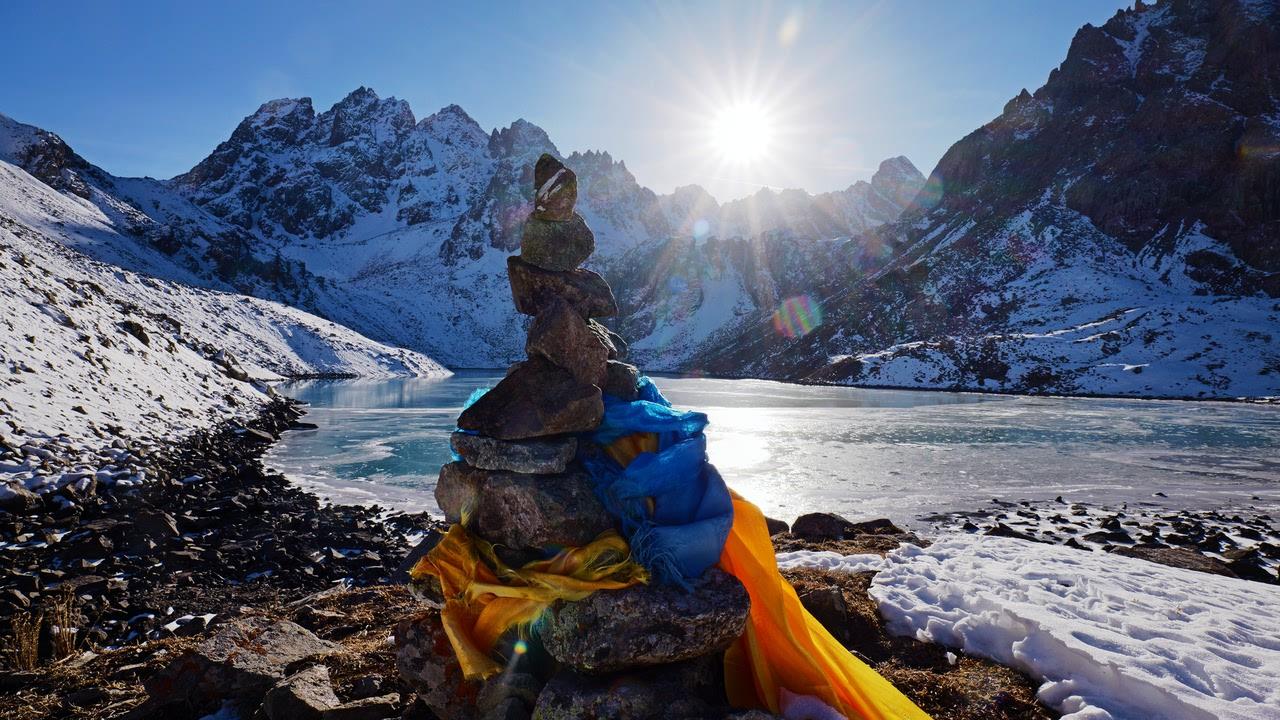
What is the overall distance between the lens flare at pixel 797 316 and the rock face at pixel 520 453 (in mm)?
108448

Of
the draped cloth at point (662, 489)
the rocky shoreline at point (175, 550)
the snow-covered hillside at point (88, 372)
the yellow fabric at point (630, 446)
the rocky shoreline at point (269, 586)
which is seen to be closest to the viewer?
the draped cloth at point (662, 489)

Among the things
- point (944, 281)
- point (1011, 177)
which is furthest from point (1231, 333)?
point (1011, 177)

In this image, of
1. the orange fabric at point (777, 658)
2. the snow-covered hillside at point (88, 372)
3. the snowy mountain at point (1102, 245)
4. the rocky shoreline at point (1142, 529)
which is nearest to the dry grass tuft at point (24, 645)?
the snow-covered hillside at point (88, 372)

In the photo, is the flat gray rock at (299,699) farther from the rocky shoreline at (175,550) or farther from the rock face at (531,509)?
the rocky shoreline at (175,550)

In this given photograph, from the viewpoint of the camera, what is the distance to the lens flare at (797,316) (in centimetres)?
11375

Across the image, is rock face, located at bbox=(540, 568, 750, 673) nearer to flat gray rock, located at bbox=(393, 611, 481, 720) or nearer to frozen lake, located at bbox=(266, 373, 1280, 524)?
flat gray rock, located at bbox=(393, 611, 481, 720)

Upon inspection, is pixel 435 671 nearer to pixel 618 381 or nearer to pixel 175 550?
pixel 618 381

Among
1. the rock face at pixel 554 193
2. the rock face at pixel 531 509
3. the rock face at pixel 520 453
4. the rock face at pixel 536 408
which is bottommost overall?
the rock face at pixel 531 509

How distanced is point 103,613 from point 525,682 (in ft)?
25.3

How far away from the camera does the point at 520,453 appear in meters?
4.21

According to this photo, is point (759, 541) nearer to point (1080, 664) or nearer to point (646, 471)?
point (646, 471)

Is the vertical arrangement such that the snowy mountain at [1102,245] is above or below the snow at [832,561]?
above

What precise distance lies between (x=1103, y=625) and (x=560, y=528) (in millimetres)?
5711

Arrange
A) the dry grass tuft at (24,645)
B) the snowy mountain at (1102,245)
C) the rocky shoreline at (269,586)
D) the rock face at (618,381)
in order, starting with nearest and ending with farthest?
the rocky shoreline at (269,586)
the rock face at (618,381)
the dry grass tuft at (24,645)
the snowy mountain at (1102,245)
